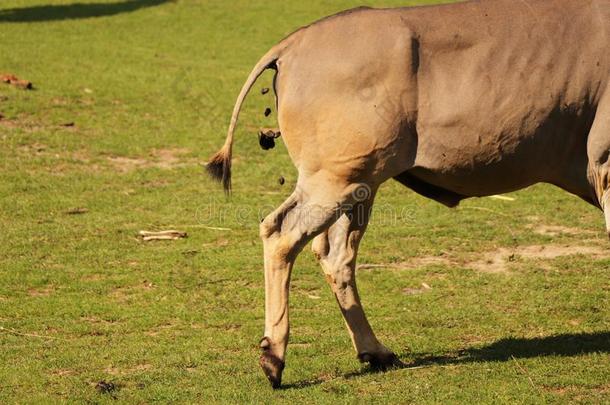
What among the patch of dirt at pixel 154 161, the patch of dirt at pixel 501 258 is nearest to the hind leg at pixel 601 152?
the patch of dirt at pixel 501 258

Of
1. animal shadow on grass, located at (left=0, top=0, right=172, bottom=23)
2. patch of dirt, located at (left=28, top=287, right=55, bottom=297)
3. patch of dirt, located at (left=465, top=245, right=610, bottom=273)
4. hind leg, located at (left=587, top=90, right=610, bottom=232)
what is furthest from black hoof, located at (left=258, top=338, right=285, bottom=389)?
animal shadow on grass, located at (left=0, top=0, right=172, bottom=23)

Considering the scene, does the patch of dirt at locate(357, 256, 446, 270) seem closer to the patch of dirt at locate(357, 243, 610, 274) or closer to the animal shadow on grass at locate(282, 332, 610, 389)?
the patch of dirt at locate(357, 243, 610, 274)

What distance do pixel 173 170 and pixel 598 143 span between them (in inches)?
276

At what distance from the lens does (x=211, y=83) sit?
55.9ft

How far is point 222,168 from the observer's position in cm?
735

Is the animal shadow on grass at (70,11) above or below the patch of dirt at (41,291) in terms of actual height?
below

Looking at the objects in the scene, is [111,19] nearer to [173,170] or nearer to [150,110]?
[150,110]

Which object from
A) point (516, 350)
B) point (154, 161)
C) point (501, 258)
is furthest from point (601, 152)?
point (154, 161)

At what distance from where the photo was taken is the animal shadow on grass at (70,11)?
22.4 meters

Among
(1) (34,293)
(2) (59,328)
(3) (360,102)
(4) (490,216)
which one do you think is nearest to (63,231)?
(1) (34,293)

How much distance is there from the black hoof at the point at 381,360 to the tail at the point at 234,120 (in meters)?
1.42

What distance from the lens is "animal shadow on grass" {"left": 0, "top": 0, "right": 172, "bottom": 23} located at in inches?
883

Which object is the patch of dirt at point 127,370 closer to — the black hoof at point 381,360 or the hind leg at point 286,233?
the hind leg at point 286,233

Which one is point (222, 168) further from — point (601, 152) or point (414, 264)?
point (414, 264)
